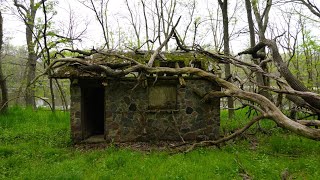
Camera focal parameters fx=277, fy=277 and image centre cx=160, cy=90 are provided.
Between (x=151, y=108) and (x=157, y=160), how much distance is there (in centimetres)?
242

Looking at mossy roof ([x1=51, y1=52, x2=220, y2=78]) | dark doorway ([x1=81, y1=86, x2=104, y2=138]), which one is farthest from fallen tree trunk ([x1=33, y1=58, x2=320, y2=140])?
dark doorway ([x1=81, y1=86, x2=104, y2=138])

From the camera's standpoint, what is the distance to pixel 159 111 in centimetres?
842

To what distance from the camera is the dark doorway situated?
8.89 metres

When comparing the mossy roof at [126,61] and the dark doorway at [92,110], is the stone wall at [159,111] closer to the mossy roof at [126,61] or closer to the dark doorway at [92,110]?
the mossy roof at [126,61]

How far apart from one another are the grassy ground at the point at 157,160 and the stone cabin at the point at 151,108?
0.87 metres

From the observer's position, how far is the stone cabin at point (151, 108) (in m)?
8.32

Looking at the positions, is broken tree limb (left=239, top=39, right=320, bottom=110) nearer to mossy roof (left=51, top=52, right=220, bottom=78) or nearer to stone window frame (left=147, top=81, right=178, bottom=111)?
mossy roof (left=51, top=52, right=220, bottom=78)

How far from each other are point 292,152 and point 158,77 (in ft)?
13.6

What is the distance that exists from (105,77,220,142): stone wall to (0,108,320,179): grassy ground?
3.10ft

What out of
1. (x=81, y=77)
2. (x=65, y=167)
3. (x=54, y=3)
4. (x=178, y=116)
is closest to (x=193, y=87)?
(x=178, y=116)

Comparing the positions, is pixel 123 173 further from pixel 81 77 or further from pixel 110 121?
pixel 81 77

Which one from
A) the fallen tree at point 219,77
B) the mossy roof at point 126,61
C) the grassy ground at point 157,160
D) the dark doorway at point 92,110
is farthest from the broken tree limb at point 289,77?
the dark doorway at point 92,110

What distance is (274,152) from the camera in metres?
6.99

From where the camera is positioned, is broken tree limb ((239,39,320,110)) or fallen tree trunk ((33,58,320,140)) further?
broken tree limb ((239,39,320,110))
